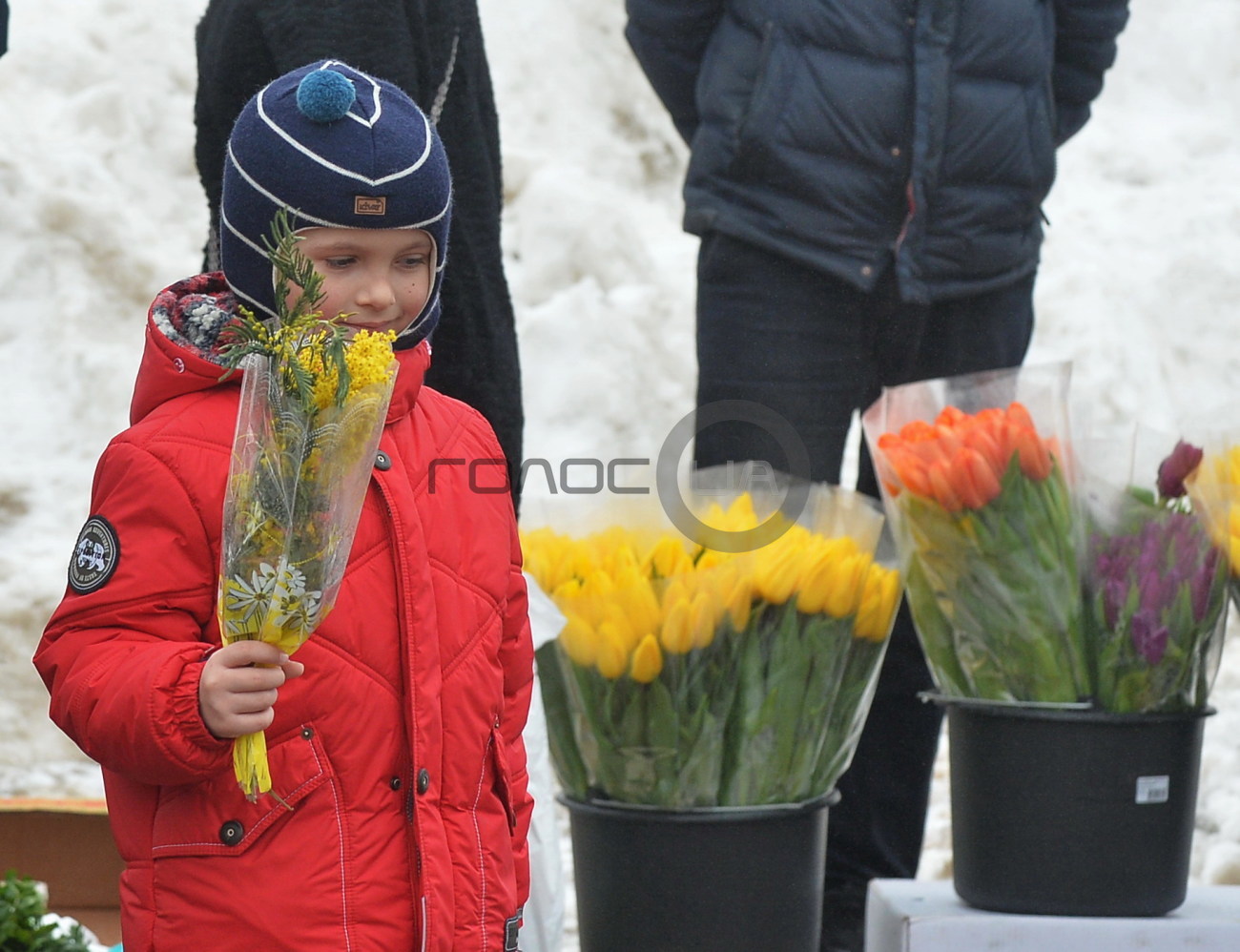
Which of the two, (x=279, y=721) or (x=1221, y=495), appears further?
(x=1221, y=495)

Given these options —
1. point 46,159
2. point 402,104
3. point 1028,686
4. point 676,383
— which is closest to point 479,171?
point 402,104

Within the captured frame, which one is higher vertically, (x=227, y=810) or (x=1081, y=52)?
(x=1081, y=52)

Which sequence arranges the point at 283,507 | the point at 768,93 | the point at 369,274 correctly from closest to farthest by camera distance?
1. the point at 283,507
2. the point at 369,274
3. the point at 768,93

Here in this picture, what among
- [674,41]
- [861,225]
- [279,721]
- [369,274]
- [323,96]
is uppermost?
[674,41]

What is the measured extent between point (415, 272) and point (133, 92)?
5.50m

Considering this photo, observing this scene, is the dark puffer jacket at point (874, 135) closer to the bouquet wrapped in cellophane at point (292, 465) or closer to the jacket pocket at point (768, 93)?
the jacket pocket at point (768, 93)

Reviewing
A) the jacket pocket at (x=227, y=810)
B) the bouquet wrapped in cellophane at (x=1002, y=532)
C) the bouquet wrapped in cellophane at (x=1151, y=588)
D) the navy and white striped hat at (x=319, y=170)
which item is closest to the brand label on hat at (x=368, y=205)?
the navy and white striped hat at (x=319, y=170)

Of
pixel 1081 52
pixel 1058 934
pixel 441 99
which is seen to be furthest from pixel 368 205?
pixel 1081 52

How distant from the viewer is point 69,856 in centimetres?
249

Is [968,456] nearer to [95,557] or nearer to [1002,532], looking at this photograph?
[1002,532]

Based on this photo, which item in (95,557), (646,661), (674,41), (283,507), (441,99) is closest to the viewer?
(283,507)

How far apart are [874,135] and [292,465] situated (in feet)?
5.10

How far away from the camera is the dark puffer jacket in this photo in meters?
2.63

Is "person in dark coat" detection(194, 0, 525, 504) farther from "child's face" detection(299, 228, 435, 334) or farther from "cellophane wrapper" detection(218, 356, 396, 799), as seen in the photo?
"cellophane wrapper" detection(218, 356, 396, 799)
